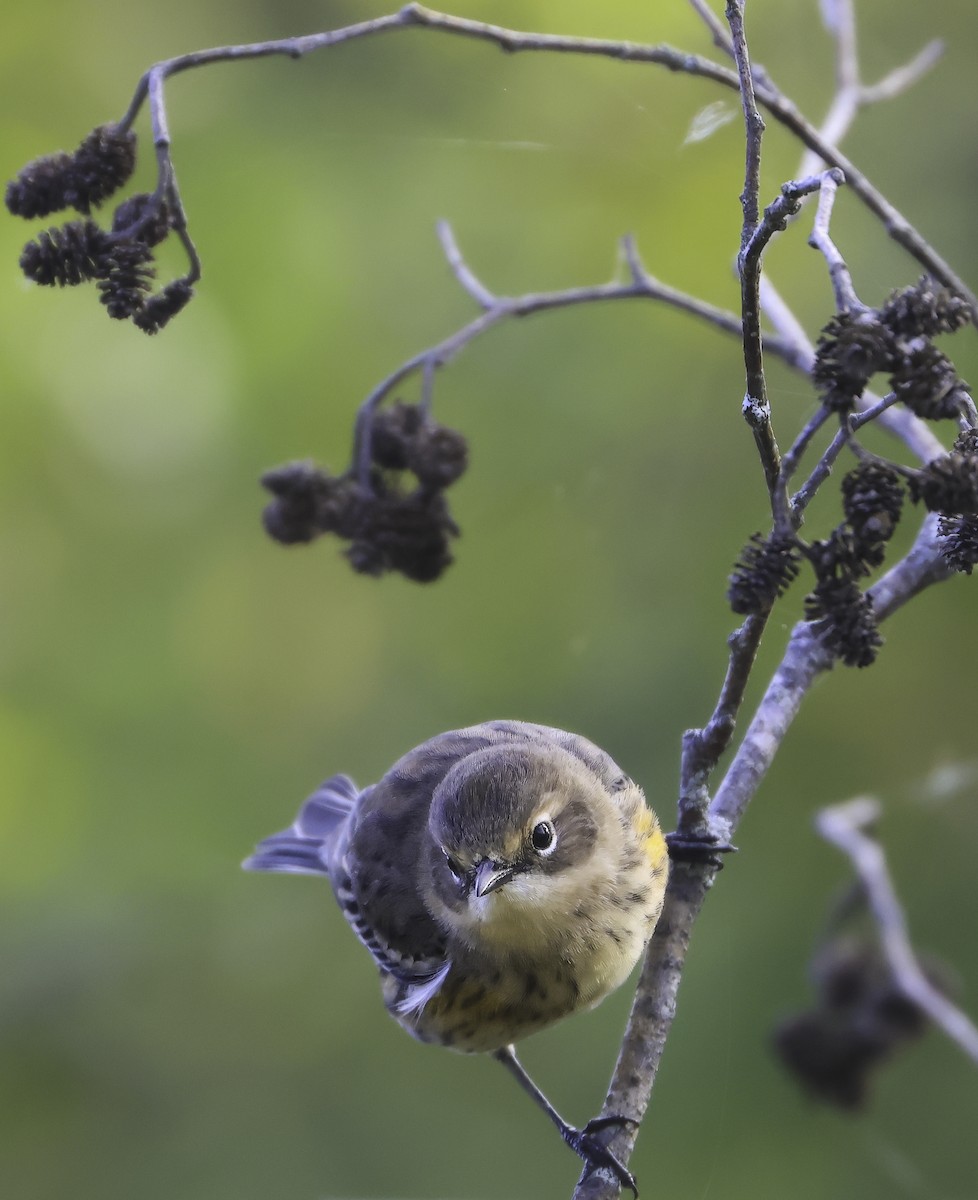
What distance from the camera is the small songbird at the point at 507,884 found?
2590 mm

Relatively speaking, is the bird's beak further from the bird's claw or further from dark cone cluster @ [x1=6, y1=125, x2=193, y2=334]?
dark cone cluster @ [x1=6, y1=125, x2=193, y2=334]

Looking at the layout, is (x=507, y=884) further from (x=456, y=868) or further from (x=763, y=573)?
(x=763, y=573)

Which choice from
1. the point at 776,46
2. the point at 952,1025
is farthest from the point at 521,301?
the point at 776,46

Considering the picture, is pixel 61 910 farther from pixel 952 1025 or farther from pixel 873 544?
pixel 873 544

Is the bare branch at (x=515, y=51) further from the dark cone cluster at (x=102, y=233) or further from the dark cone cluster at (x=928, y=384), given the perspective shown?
the dark cone cluster at (x=928, y=384)

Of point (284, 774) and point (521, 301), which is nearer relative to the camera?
point (521, 301)

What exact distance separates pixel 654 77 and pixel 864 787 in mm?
2577

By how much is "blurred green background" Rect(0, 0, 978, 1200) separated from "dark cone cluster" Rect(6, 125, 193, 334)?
2.53 meters

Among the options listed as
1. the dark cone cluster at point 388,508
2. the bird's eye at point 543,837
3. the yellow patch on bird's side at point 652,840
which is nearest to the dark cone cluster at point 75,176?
the dark cone cluster at point 388,508

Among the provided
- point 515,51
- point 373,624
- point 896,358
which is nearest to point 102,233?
point 515,51

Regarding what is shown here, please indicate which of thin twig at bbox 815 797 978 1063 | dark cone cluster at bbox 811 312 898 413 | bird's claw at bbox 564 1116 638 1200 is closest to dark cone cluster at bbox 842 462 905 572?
dark cone cluster at bbox 811 312 898 413

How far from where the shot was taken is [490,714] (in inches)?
206

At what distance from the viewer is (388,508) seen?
2500mm

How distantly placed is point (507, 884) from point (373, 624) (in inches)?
118
